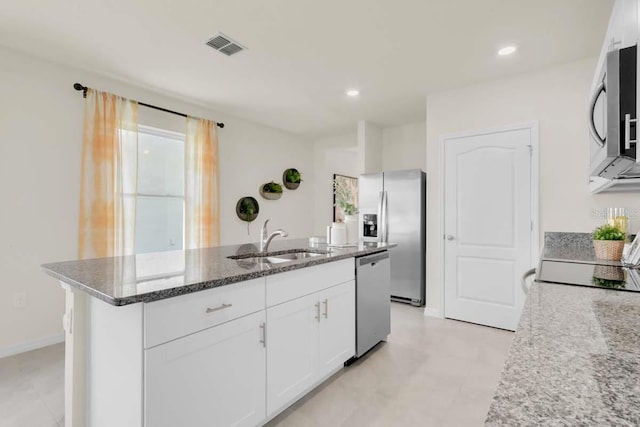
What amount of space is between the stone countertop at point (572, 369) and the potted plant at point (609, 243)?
143cm

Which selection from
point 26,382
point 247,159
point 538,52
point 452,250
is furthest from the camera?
point 247,159

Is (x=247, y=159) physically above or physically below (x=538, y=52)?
below

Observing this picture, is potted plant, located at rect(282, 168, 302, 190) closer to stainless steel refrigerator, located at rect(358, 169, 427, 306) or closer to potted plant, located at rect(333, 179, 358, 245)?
stainless steel refrigerator, located at rect(358, 169, 427, 306)

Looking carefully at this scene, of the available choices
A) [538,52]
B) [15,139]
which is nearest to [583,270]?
[538,52]

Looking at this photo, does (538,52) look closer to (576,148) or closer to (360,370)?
(576,148)

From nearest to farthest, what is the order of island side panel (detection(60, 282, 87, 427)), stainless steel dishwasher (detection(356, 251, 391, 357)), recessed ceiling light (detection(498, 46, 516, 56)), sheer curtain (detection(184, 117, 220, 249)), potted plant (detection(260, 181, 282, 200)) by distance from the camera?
1. island side panel (detection(60, 282, 87, 427))
2. stainless steel dishwasher (detection(356, 251, 391, 357))
3. recessed ceiling light (detection(498, 46, 516, 56))
4. sheer curtain (detection(184, 117, 220, 249))
5. potted plant (detection(260, 181, 282, 200))

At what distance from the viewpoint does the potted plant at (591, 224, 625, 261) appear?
2.11 m

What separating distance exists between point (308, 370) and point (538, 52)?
3177mm

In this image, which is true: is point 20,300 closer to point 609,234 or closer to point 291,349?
point 291,349

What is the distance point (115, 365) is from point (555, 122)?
151 inches

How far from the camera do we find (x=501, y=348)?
289 centimetres

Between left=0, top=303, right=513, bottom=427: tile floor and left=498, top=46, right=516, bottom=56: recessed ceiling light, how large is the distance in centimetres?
258

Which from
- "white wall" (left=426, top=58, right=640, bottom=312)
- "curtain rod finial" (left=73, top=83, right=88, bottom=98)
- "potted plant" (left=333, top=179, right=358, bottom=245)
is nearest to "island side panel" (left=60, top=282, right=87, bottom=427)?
"potted plant" (left=333, top=179, right=358, bottom=245)

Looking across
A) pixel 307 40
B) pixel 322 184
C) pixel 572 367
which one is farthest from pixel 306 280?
pixel 322 184
